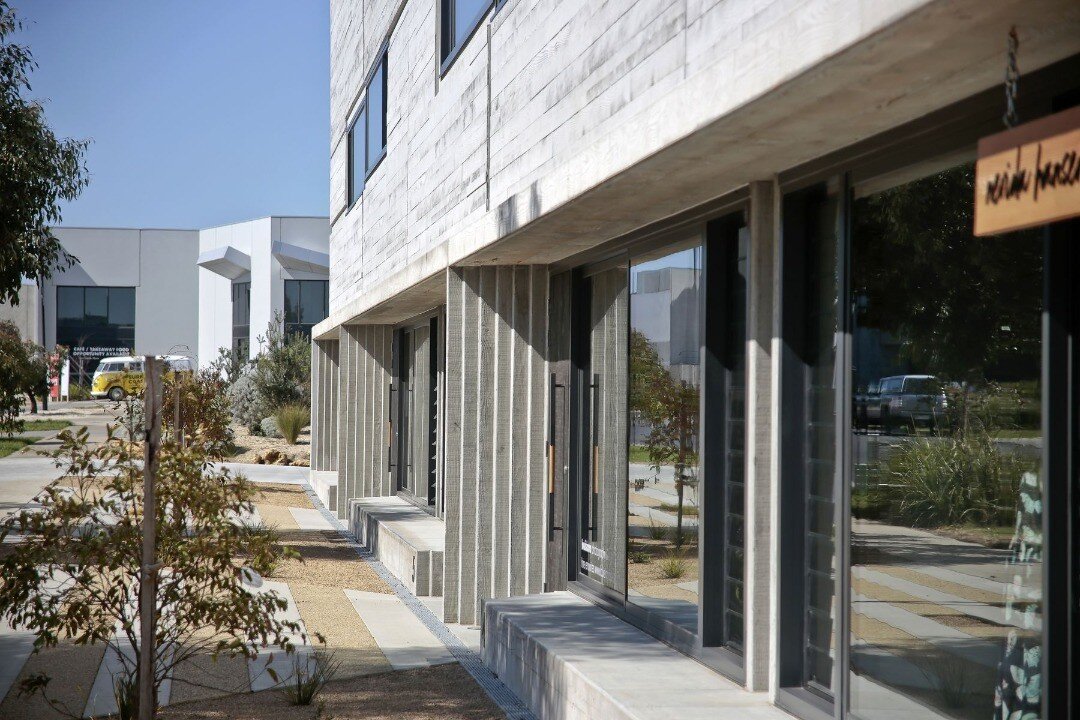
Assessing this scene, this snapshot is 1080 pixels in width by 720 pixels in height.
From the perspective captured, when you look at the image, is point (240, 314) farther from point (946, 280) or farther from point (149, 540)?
point (946, 280)

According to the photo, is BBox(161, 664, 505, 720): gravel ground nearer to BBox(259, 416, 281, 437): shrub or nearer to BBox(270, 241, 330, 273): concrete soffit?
BBox(259, 416, 281, 437): shrub

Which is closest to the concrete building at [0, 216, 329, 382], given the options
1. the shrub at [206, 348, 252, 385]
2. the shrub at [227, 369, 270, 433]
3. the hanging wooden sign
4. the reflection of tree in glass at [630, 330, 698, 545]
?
the shrub at [206, 348, 252, 385]

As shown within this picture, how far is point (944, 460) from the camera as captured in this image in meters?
3.80

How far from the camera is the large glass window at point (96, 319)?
202 feet

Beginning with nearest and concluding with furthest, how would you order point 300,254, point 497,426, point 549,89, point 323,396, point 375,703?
1. point 375,703
2. point 549,89
3. point 497,426
4. point 323,396
5. point 300,254

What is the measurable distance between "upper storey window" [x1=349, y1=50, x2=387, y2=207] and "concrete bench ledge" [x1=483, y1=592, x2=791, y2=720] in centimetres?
692

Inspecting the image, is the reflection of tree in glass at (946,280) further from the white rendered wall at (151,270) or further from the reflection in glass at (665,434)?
the white rendered wall at (151,270)

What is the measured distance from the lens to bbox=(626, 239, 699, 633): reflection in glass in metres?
5.90

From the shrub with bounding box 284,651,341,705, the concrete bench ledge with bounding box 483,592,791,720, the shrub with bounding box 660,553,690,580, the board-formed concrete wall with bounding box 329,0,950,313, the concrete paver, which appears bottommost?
the concrete paver

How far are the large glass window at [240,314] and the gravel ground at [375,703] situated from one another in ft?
146

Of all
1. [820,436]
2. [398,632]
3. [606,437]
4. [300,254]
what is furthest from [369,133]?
[300,254]

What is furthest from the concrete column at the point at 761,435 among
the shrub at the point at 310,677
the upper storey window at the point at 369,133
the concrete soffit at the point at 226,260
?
the concrete soffit at the point at 226,260

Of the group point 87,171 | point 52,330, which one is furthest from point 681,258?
point 52,330

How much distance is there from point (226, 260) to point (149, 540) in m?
44.6
